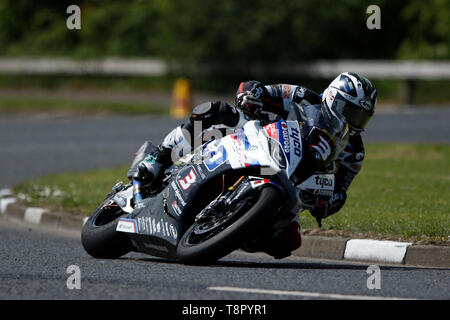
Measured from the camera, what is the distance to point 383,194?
11641 millimetres

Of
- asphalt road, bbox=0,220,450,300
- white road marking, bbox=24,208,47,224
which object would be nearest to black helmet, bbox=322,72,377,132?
asphalt road, bbox=0,220,450,300

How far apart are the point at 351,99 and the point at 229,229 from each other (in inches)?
58.4

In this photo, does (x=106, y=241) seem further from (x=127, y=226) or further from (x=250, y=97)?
(x=250, y=97)

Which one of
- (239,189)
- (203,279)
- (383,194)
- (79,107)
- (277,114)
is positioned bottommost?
(79,107)

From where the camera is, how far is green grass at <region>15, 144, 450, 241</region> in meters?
9.27

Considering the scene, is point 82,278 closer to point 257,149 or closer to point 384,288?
point 257,149

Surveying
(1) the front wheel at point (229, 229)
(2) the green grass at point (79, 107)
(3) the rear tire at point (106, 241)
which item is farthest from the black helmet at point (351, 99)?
(2) the green grass at point (79, 107)

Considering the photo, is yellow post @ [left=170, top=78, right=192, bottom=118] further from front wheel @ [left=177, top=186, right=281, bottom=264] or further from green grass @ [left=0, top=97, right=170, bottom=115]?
front wheel @ [left=177, top=186, right=281, bottom=264]

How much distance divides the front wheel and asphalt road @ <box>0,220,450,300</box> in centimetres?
13

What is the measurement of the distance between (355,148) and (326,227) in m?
1.52

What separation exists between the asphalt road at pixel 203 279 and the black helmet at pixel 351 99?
121cm

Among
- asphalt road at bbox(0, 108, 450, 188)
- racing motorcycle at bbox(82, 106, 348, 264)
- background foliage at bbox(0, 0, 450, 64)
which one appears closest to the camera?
racing motorcycle at bbox(82, 106, 348, 264)

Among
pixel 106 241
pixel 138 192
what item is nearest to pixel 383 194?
pixel 138 192

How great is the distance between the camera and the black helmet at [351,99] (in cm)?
765
